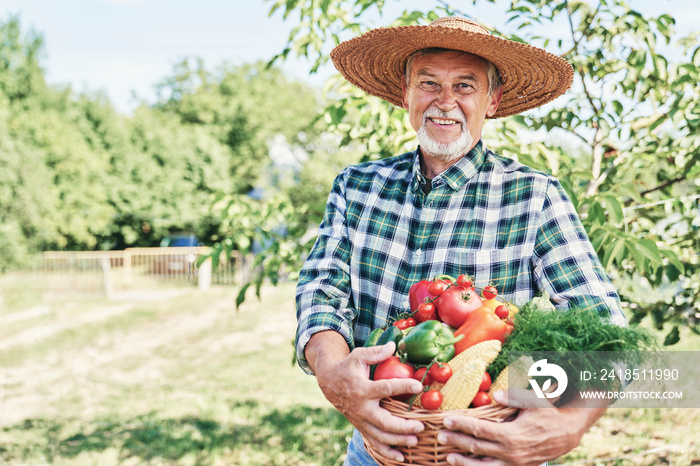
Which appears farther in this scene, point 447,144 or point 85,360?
point 85,360

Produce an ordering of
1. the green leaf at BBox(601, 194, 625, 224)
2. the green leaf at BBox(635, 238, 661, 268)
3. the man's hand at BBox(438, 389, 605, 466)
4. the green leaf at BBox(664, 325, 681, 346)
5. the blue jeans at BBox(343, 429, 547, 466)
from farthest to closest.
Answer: the green leaf at BBox(664, 325, 681, 346), the green leaf at BBox(601, 194, 625, 224), the green leaf at BBox(635, 238, 661, 268), the blue jeans at BBox(343, 429, 547, 466), the man's hand at BBox(438, 389, 605, 466)

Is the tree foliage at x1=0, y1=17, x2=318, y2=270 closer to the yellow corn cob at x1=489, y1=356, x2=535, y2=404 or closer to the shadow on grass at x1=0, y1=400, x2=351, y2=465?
the shadow on grass at x1=0, y1=400, x2=351, y2=465

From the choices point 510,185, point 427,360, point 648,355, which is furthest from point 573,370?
point 510,185

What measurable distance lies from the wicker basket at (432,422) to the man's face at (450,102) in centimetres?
94

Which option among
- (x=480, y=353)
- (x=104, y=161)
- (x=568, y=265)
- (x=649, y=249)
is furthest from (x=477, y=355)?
(x=104, y=161)

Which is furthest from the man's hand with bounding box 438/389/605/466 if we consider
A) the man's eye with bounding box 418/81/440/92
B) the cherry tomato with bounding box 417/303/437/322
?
the man's eye with bounding box 418/81/440/92

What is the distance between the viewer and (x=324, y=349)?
1599 millimetres

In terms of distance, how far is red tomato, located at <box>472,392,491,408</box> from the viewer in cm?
124

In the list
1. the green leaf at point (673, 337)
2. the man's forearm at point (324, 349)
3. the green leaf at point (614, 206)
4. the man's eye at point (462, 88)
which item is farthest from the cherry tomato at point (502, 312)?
the green leaf at point (673, 337)

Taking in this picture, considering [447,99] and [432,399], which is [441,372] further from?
[447,99]

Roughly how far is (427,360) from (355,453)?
2.54 feet

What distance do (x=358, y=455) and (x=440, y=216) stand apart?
0.88m

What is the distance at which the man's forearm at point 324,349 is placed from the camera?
1.56m

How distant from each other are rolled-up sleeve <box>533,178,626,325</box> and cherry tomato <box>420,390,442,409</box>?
21.6 inches
